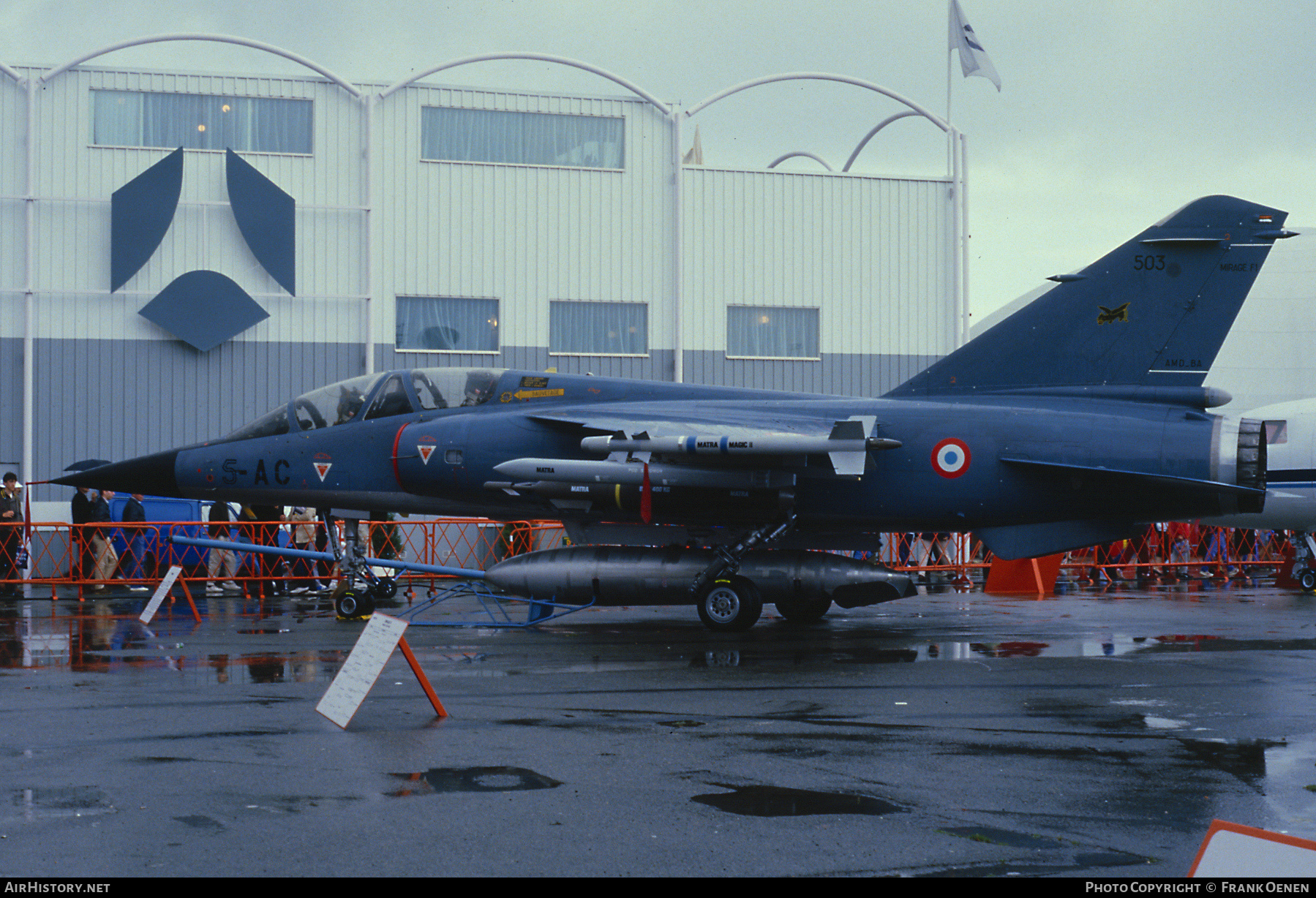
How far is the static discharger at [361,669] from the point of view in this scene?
24.4 feet

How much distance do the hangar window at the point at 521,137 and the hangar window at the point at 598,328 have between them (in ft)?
10.4

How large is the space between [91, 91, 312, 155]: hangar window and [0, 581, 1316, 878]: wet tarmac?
15.6 metres

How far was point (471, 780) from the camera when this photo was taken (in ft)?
20.0

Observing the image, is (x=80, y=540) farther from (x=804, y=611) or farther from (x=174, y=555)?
(x=804, y=611)

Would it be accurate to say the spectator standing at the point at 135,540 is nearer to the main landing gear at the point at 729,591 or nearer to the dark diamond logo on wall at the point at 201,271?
the dark diamond logo on wall at the point at 201,271

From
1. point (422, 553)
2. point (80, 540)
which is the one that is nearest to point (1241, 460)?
point (422, 553)

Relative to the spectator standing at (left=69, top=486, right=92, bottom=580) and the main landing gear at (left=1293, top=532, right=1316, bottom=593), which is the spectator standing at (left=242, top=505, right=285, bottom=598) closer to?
the spectator standing at (left=69, top=486, right=92, bottom=580)

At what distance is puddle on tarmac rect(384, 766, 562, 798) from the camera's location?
5.89 meters

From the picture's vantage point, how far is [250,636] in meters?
13.4

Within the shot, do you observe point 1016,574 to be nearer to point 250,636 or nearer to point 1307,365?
point 250,636

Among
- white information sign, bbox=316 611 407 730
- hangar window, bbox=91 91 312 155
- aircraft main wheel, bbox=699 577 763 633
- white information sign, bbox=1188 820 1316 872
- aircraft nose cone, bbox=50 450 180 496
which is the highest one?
hangar window, bbox=91 91 312 155

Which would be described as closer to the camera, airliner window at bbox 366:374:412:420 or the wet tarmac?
the wet tarmac

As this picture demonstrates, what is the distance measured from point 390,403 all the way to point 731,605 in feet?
15.9

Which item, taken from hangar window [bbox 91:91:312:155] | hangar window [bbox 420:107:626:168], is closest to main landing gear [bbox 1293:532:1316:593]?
hangar window [bbox 420:107:626:168]
